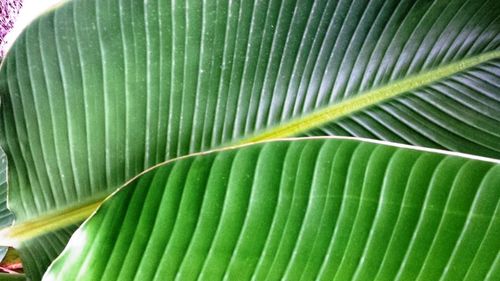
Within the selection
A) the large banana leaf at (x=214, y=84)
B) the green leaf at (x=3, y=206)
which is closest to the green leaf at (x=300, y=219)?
the large banana leaf at (x=214, y=84)

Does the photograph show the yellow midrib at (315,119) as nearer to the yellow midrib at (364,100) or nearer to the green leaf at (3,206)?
the yellow midrib at (364,100)

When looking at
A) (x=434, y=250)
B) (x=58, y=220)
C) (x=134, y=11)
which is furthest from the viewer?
(x=58, y=220)

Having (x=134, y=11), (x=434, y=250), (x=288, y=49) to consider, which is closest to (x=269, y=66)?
(x=288, y=49)

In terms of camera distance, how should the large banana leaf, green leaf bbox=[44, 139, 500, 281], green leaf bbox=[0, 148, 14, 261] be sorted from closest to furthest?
green leaf bbox=[44, 139, 500, 281], the large banana leaf, green leaf bbox=[0, 148, 14, 261]

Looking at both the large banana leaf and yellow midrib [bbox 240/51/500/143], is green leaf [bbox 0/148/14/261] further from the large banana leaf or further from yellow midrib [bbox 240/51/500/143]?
yellow midrib [bbox 240/51/500/143]

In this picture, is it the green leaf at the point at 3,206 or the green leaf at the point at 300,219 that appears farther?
the green leaf at the point at 3,206

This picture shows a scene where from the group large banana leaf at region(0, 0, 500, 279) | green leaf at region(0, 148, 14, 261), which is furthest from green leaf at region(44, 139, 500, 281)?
green leaf at region(0, 148, 14, 261)

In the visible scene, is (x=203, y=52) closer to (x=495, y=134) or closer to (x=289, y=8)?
(x=289, y=8)
